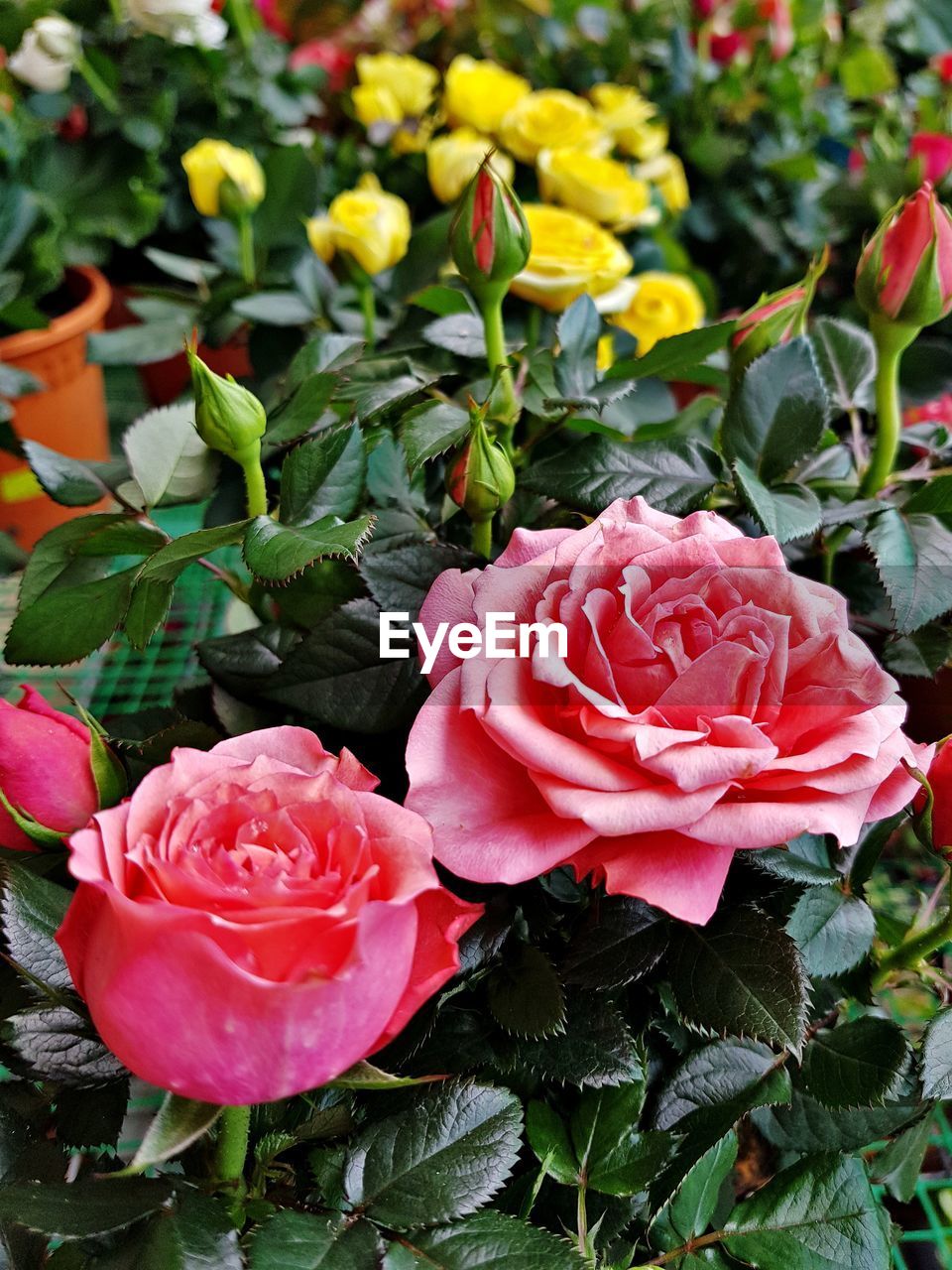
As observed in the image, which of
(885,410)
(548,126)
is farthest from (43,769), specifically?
(548,126)

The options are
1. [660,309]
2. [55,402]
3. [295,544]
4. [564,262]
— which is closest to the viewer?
[295,544]

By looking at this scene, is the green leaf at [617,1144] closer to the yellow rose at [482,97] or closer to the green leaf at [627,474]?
the green leaf at [627,474]

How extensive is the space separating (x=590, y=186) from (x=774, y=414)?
0.32 meters

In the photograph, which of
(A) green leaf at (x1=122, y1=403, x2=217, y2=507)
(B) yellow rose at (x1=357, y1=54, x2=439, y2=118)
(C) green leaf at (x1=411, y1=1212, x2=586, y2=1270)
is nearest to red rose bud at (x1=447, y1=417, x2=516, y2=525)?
(A) green leaf at (x1=122, y1=403, x2=217, y2=507)

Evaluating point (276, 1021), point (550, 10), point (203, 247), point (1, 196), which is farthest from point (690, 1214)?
point (550, 10)

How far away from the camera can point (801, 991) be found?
1.02 ft

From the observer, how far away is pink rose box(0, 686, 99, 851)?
0.98 ft

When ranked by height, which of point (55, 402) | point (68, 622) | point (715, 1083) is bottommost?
point (55, 402)

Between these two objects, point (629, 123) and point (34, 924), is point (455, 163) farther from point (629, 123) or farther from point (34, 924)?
point (34, 924)

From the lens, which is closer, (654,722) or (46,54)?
(654,722)

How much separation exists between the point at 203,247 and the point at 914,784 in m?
0.96

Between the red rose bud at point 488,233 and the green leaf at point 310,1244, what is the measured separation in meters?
0.34

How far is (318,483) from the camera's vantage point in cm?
38

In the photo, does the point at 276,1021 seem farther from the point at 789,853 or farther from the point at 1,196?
the point at 1,196
